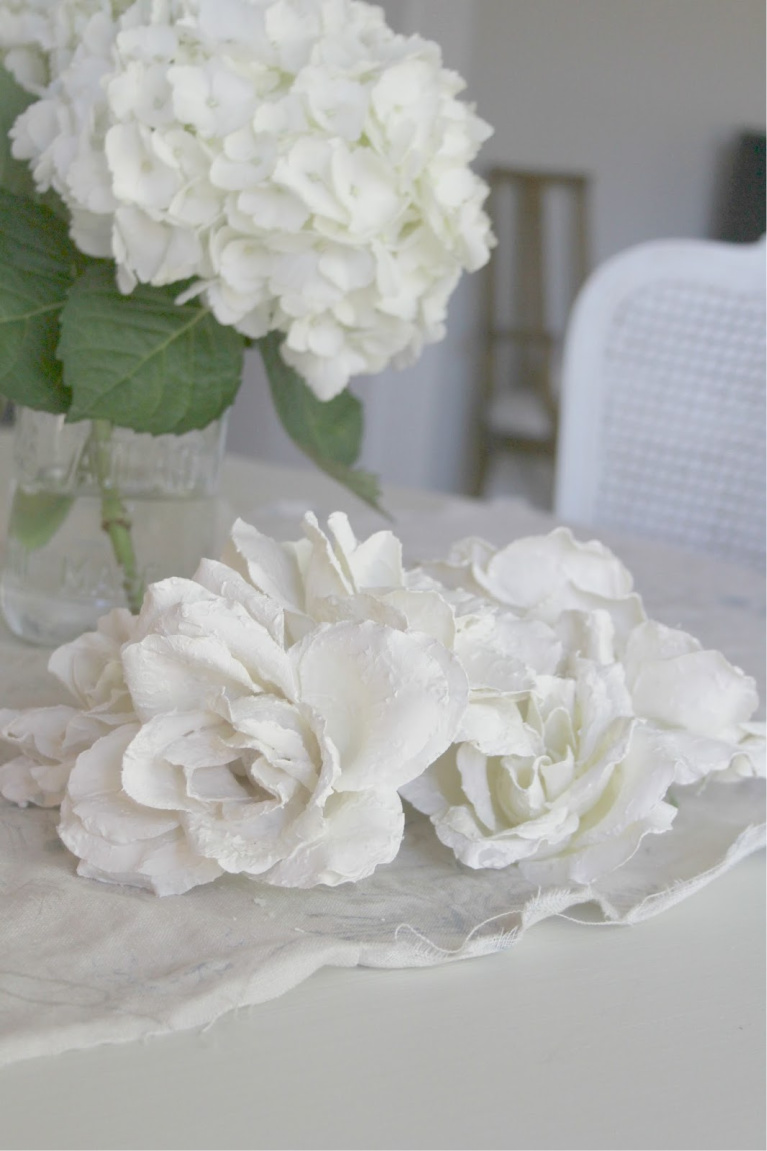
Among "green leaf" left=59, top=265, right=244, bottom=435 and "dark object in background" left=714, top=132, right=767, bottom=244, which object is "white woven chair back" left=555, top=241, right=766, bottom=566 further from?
"dark object in background" left=714, top=132, right=767, bottom=244

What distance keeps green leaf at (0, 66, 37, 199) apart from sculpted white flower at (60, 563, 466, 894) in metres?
0.30

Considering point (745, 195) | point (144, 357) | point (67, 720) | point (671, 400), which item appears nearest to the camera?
point (67, 720)

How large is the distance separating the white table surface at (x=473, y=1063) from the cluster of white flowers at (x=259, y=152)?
0.31 m

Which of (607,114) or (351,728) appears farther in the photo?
(607,114)

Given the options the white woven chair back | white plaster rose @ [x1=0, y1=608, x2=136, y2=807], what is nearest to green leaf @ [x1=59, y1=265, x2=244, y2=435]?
white plaster rose @ [x1=0, y1=608, x2=136, y2=807]

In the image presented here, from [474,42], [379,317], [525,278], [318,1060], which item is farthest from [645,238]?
[318,1060]

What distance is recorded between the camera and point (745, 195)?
4801 mm

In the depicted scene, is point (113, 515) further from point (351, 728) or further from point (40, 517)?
point (351, 728)

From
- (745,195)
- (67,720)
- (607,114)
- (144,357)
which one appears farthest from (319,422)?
(745,195)

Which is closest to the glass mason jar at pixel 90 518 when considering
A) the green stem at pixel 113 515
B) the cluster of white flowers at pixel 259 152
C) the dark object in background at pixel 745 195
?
the green stem at pixel 113 515

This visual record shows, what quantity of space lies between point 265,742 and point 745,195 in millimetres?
4831

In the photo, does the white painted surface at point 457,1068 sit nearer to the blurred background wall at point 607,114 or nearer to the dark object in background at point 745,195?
the blurred background wall at point 607,114

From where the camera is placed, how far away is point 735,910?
1.63ft

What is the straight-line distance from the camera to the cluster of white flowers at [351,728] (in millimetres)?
410
